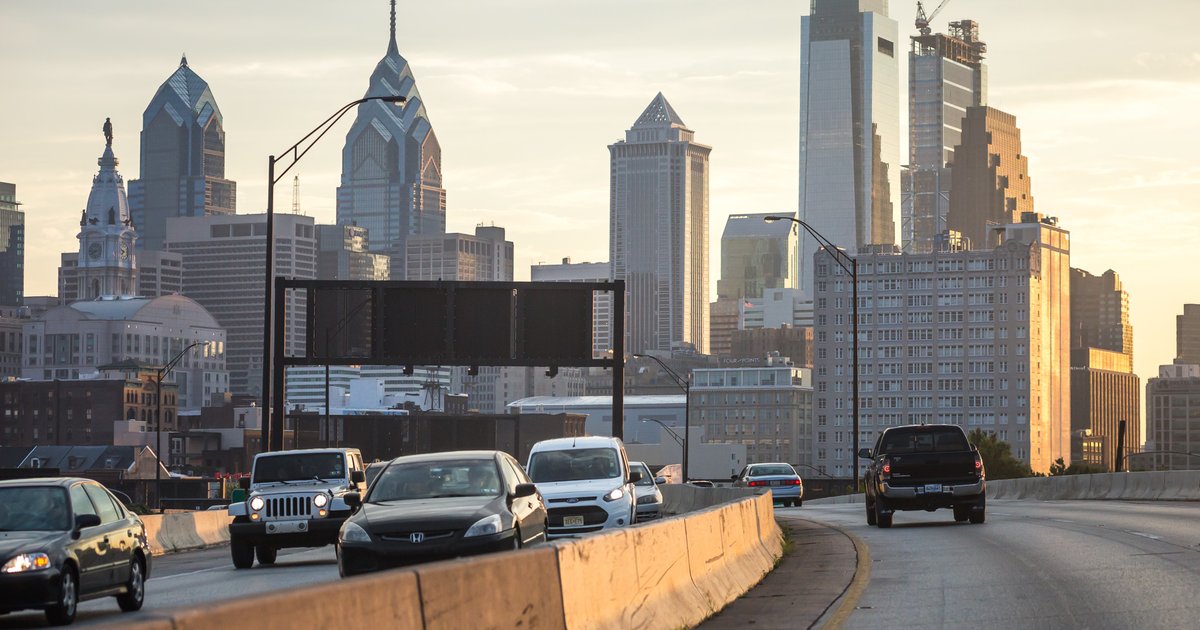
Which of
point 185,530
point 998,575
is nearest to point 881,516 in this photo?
point 998,575

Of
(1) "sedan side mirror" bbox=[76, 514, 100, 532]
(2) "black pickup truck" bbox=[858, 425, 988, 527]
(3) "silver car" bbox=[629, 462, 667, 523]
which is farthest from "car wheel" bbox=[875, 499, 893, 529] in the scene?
(1) "sedan side mirror" bbox=[76, 514, 100, 532]

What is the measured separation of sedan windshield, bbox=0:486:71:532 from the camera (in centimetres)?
1900

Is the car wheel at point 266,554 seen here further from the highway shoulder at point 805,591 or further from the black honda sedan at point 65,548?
the black honda sedan at point 65,548

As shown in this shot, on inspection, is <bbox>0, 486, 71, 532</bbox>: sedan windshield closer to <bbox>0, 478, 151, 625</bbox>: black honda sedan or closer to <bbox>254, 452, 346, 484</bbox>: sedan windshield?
<bbox>0, 478, 151, 625</bbox>: black honda sedan

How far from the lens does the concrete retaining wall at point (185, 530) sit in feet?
119

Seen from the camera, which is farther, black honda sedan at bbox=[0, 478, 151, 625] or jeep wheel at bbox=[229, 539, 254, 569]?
jeep wheel at bbox=[229, 539, 254, 569]

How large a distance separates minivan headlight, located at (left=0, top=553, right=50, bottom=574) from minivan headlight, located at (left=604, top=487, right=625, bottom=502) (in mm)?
11573

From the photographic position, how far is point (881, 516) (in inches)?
1313

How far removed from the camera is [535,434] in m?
182

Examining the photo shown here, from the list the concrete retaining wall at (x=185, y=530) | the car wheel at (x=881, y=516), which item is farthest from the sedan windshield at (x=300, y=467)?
the car wheel at (x=881, y=516)

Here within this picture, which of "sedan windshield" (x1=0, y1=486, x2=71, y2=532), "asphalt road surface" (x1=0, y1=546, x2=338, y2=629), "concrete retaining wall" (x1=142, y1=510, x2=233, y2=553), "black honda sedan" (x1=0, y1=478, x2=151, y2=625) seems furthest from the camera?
"concrete retaining wall" (x1=142, y1=510, x2=233, y2=553)

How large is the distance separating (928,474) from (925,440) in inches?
43.4

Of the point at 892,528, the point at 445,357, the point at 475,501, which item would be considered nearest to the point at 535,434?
the point at 445,357

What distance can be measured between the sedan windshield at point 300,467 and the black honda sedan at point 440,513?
752 centimetres
